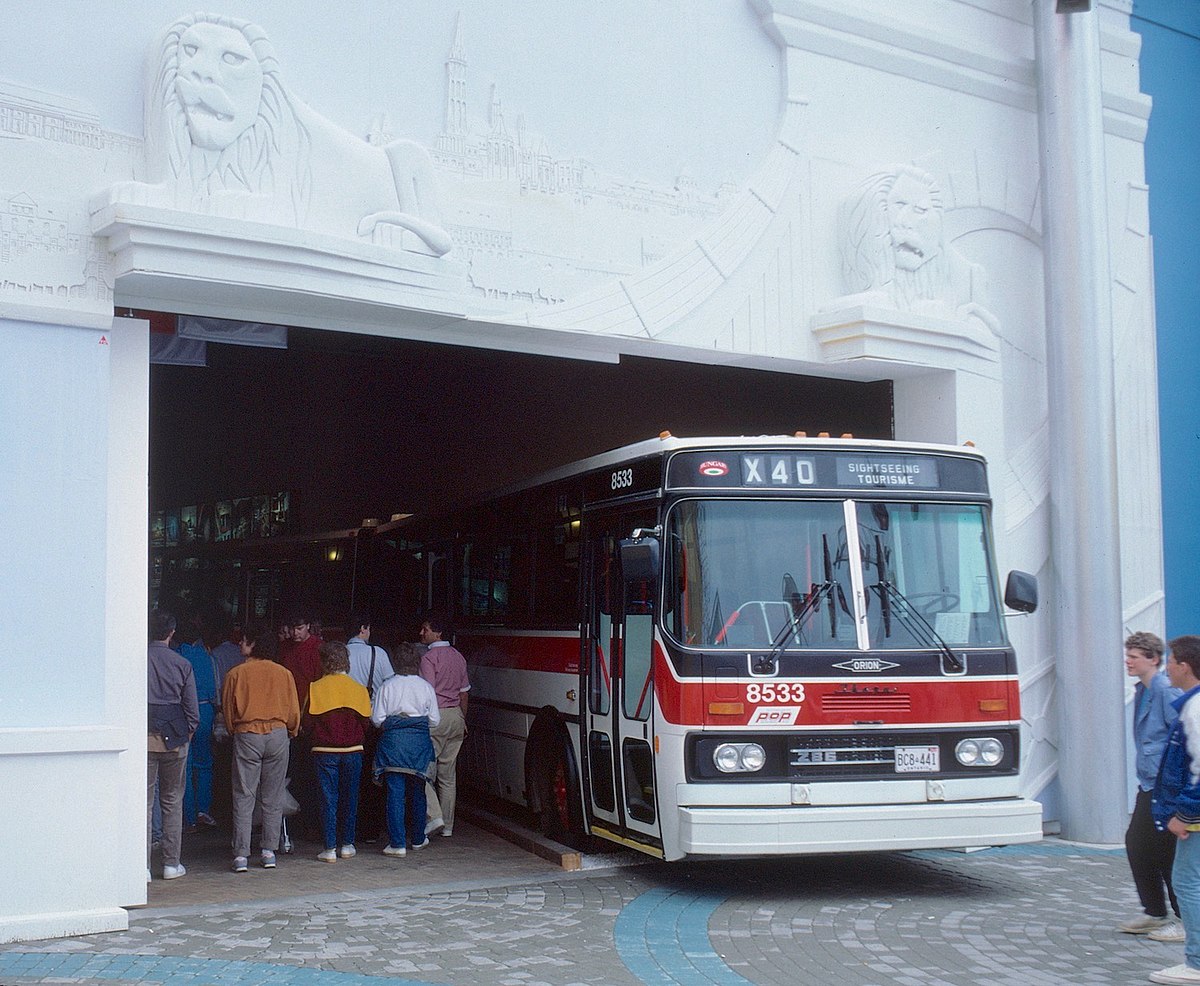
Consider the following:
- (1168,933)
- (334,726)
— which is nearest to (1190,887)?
(1168,933)

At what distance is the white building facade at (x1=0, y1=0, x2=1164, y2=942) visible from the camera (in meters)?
8.53

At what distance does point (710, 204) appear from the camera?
11688 mm

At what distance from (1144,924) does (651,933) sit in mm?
2985

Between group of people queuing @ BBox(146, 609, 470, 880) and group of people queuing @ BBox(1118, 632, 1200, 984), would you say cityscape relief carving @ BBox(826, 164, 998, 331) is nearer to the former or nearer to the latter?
group of people queuing @ BBox(1118, 632, 1200, 984)

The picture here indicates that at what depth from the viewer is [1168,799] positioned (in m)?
7.15

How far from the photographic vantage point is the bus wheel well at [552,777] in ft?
35.9

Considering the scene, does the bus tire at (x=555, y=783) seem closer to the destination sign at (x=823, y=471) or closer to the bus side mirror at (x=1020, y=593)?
the destination sign at (x=823, y=471)

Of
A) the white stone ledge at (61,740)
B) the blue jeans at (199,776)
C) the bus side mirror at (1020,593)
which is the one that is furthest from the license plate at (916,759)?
the blue jeans at (199,776)

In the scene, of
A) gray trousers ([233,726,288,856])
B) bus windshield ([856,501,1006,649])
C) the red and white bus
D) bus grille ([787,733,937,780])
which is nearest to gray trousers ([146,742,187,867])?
gray trousers ([233,726,288,856])

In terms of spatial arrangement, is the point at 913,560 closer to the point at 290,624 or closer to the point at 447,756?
the point at 447,756

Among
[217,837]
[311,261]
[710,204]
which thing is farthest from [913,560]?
[217,837]

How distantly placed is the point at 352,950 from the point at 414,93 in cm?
586

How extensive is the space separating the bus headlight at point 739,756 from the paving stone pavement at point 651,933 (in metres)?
0.92

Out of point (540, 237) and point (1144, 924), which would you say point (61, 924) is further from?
point (1144, 924)
